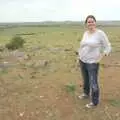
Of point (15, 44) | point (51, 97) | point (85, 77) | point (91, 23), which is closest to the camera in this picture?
point (91, 23)

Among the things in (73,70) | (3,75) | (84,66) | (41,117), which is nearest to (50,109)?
(41,117)

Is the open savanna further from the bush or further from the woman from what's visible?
the bush

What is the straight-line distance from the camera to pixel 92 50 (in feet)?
24.1

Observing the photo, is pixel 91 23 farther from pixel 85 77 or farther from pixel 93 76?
pixel 85 77

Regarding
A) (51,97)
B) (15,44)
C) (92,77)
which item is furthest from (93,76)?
(15,44)

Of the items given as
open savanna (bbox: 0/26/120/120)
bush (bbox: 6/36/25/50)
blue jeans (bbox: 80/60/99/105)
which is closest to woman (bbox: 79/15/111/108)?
blue jeans (bbox: 80/60/99/105)

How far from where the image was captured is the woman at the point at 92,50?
7205 millimetres

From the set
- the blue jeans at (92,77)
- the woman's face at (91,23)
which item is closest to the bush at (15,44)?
the blue jeans at (92,77)

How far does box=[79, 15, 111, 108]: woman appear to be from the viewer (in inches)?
284

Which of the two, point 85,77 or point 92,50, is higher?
point 92,50

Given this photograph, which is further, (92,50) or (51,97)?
(51,97)

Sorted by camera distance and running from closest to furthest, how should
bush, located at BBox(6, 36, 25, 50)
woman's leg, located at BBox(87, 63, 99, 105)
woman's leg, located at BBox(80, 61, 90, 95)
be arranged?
woman's leg, located at BBox(87, 63, 99, 105) < woman's leg, located at BBox(80, 61, 90, 95) < bush, located at BBox(6, 36, 25, 50)

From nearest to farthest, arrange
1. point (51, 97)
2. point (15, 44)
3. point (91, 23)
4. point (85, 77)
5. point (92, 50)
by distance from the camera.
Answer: point (91, 23) < point (92, 50) < point (85, 77) < point (51, 97) < point (15, 44)

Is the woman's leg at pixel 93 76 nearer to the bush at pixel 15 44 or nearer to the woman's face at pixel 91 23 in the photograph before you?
the woman's face at pixel 91 23
